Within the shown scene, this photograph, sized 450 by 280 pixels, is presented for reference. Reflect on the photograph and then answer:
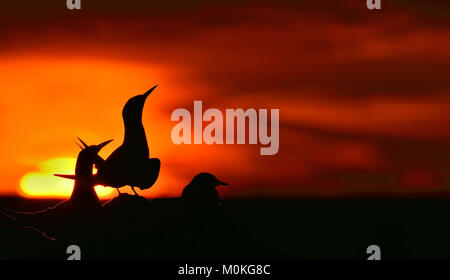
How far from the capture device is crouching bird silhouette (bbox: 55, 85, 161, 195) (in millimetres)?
12375

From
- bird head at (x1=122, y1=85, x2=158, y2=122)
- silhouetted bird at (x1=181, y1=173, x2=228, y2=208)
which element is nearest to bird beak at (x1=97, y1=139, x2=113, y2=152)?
bird head at (x1=122, y1=85, x2=158, y2=122)

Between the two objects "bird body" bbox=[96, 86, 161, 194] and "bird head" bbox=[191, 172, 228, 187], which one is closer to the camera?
"bird body" bbox=[96, 86, 161, 194]

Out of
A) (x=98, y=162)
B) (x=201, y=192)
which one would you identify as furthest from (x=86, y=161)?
(x=201, y=192)

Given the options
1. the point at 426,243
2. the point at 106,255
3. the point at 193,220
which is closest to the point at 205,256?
the point at 193,220

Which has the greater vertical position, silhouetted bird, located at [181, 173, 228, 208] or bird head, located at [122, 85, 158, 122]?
bird head, located at [122, 85, 158, 122]

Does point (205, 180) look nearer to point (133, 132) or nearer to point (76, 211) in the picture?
point (133, 132)

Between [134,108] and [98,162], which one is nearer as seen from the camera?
[98,162]

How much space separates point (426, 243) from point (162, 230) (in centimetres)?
416

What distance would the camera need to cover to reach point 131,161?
12477mm

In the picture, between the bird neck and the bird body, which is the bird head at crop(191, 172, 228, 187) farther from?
the bird neck

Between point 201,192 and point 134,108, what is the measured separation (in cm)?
146

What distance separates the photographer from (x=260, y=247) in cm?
1296

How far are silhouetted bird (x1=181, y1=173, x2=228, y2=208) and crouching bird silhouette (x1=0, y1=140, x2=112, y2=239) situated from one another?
A: 1.22 metres

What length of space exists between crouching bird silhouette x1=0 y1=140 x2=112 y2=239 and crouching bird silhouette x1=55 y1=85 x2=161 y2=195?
0.37 ft
